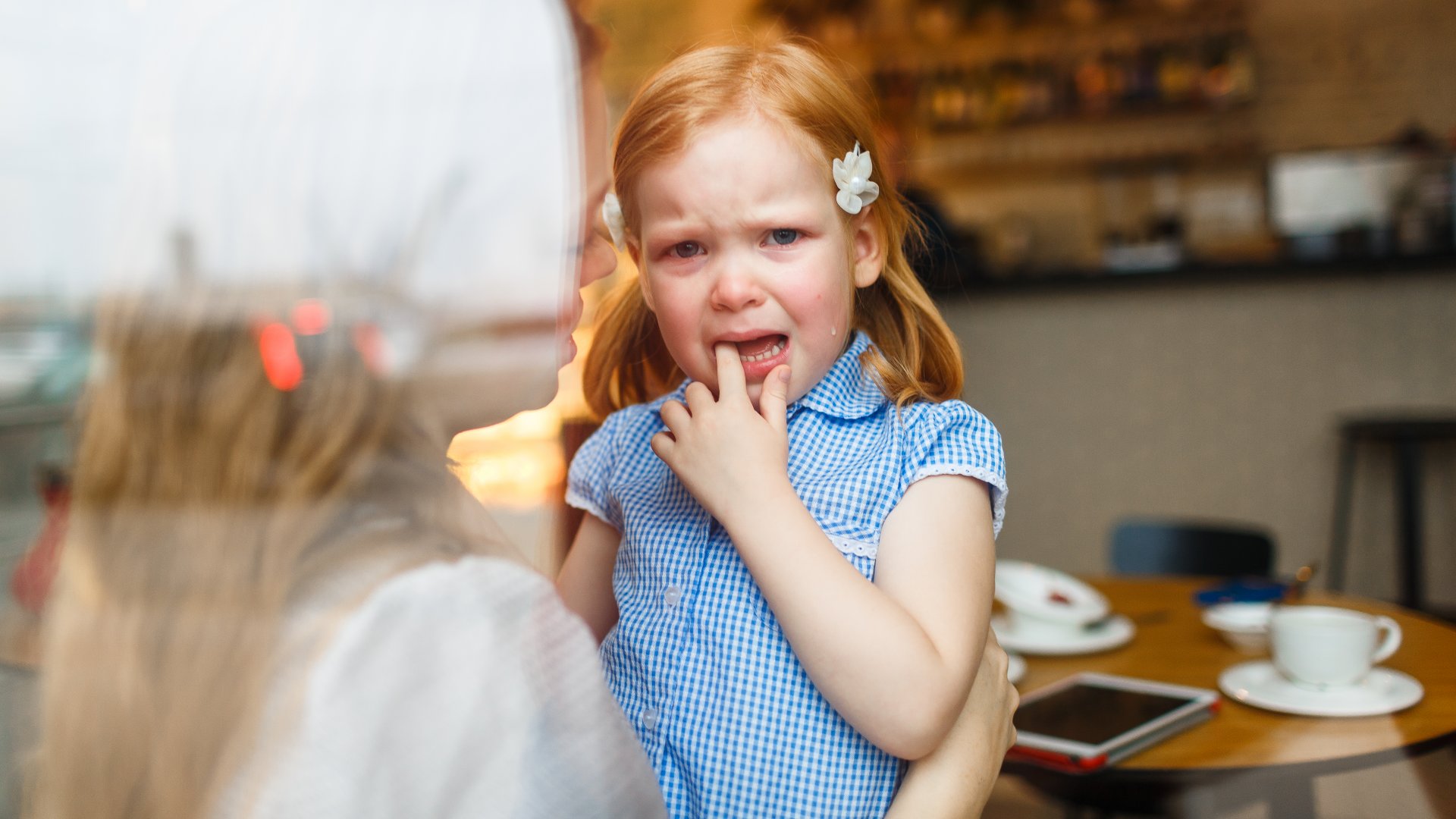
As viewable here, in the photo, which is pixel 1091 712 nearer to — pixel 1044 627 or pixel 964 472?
pixel 1044 627

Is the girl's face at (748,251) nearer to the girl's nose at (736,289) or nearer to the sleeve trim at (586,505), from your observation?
the girl's nose at (736,289)

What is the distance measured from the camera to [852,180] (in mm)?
855

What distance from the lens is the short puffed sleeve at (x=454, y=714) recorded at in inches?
19.3

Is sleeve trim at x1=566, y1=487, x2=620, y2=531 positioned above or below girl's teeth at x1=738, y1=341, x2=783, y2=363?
below

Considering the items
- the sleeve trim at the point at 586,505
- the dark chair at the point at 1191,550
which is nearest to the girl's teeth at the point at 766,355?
Result: the sleeve trim at the point at 586,505

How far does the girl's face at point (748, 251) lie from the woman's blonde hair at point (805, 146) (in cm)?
2

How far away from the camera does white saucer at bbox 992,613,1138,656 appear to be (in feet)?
4.71

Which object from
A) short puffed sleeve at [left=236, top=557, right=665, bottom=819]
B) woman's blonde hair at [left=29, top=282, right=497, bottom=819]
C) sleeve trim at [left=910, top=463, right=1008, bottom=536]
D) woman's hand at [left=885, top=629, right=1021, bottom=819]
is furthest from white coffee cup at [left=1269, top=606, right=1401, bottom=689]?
woman's blonde hair at [left=29, top=282, right=497, bottom=819]

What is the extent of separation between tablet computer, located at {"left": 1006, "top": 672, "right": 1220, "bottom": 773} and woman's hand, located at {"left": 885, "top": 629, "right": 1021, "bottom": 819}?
144 mm

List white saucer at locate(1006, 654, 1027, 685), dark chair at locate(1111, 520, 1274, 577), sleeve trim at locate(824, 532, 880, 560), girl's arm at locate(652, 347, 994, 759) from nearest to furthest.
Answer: girl's arm at locate(652, 347, 994, 759) → sleeve trim at locate(824, 532, 880, 560) → white saucer at locate(1006, 654, 1027, 685) → dark chair at locate(1111, 520, 1274, 577)

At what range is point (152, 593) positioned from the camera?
51 centimetres

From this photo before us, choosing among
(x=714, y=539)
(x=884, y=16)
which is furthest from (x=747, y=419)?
(x=884, y=16)

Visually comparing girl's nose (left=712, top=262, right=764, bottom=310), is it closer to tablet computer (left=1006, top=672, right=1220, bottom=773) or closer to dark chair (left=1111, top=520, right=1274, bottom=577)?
tablet computer (left=1006, top=672, right=1220, bottom=773)

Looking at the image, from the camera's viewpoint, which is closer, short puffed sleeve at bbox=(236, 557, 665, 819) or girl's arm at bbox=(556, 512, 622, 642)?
short puffed sleeve at bbox=(236, 557, 665, 819)
